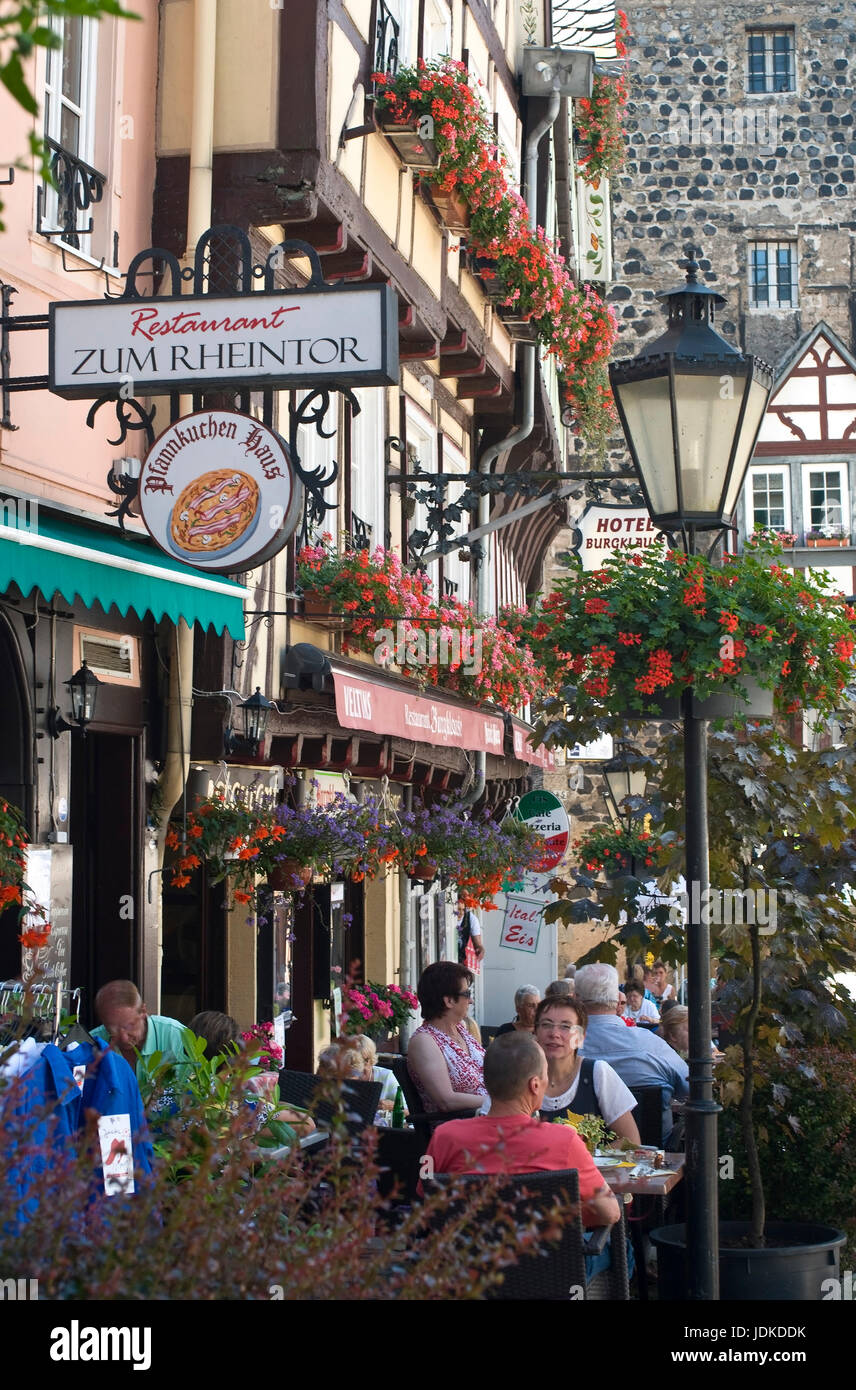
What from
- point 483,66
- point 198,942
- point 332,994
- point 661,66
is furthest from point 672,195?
point 198,942

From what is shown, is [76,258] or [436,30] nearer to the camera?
[76,258]

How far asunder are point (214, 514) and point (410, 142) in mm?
4499

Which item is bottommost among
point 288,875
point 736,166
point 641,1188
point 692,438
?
point 641,1188

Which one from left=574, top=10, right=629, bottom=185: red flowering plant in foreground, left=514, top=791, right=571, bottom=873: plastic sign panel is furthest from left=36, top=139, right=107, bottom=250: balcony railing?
left=574, top=10, right=629, bottom=185: red flowering plant in foreground

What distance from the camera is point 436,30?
1298 centimetres

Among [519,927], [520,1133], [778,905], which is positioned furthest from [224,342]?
[519,927]

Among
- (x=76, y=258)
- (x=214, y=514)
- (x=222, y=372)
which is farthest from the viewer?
(x=76, y=258)

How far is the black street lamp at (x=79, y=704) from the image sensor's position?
7684mm

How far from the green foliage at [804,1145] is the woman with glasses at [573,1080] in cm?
51

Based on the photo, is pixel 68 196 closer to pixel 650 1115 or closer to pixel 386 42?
pixel 386 42

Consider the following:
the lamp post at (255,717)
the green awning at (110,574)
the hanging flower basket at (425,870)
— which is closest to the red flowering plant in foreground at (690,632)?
the green awning at (110,574)

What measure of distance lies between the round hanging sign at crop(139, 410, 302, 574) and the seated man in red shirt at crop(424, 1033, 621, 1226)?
2.56 metres

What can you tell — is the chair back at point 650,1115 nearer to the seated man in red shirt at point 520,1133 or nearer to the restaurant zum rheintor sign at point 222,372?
the seated man in red shirt at point 520,1133

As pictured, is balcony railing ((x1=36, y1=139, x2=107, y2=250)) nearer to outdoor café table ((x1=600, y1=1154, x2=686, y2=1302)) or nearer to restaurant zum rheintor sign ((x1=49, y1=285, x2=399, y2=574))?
restaurant zum rheintor sign ((x1=49, y1=285, x2=399, y2=574))
